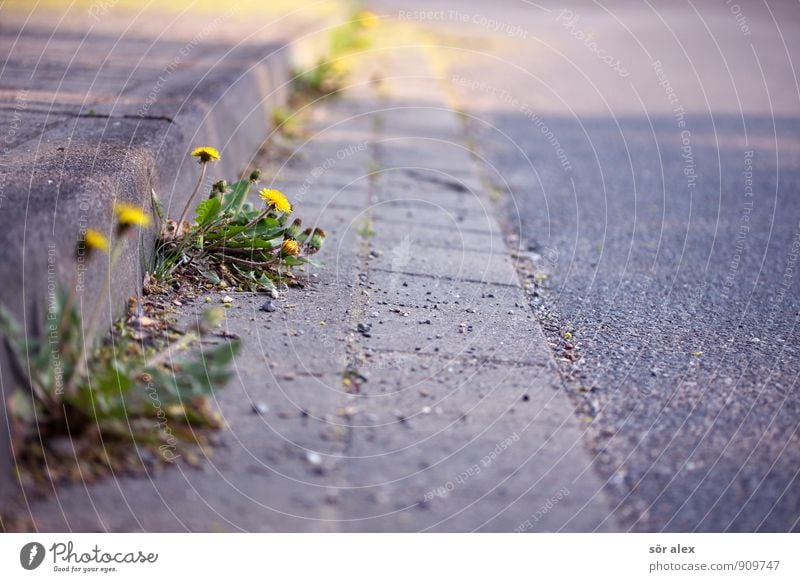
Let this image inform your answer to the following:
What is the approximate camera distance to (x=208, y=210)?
1.98 metres

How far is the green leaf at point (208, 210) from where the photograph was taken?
1.97m

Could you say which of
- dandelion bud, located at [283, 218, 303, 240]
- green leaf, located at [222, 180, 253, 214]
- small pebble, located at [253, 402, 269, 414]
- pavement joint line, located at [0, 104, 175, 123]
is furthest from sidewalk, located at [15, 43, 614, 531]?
pavement joint line, located at [0, 104, 175, 123]

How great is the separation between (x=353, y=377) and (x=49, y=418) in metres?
→ 0.53

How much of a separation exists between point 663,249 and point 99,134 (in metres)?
1.65

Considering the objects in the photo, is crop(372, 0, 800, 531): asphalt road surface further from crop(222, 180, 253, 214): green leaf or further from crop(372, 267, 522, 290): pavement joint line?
crop(222, 180, 253, 214): green leaf

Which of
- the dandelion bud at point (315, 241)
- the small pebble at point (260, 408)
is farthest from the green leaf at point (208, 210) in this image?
the small pebble at point (260, 408)

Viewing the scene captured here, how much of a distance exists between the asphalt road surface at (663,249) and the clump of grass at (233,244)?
0.62 meters

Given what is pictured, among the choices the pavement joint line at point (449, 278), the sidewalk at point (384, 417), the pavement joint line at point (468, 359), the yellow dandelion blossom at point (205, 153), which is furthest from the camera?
the pavement joint line at point (449, 278)

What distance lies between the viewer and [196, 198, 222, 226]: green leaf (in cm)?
197

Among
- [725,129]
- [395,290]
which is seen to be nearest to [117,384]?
[395,290]

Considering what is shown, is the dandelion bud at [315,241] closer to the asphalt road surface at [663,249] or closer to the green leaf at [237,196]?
the green leaf at [237,196]

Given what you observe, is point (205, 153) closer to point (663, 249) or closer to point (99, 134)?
point (99, 134)

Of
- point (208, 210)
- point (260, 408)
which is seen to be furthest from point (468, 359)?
point (208, 210)
